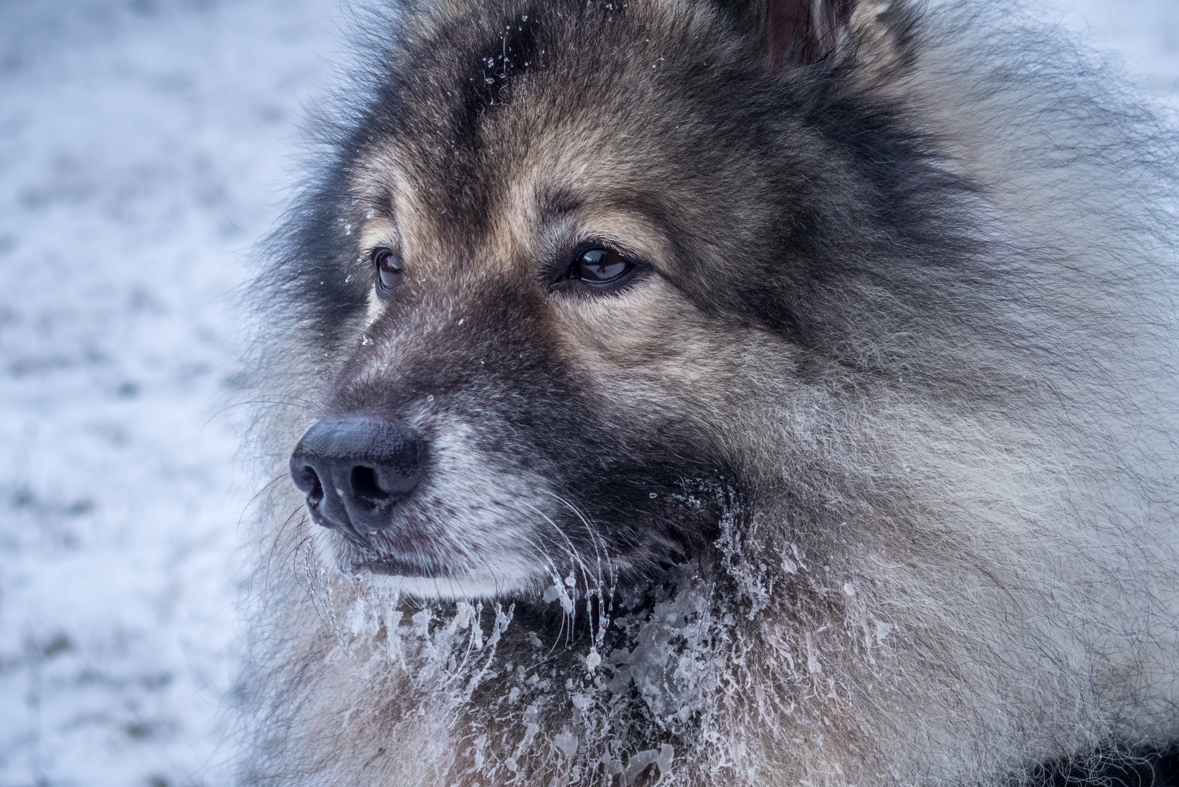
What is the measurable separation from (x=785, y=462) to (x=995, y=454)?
0.41 meters

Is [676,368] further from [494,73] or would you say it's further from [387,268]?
[387,268]

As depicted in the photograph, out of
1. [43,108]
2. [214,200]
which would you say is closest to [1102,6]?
[214,200]

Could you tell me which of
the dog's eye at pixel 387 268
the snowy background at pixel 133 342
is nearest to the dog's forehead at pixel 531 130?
the dog's eye at pixel 387 268

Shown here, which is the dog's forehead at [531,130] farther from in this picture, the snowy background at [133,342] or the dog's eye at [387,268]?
the snowy background at [133,342]

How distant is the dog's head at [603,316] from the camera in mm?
1801

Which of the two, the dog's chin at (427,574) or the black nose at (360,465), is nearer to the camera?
the black nose at (360,465)

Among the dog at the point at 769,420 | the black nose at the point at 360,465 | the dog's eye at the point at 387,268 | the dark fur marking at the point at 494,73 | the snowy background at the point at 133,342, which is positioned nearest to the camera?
the black nose at the point at 360,465

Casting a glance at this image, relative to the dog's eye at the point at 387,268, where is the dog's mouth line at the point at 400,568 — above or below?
below

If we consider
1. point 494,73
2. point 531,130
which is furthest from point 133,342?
point 531,130

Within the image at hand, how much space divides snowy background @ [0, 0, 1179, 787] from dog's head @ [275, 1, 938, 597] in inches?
59.1

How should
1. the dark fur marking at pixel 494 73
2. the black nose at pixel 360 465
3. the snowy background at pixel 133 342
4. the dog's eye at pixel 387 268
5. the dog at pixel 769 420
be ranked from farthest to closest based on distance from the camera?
1. the snowy background at pixel 133 342
2. the dog's eye at pixel 387 268
3. the dark fur marking at pixel 494 73
4. the dog at pixel 769 420
5. the black nose at pixel 360 465

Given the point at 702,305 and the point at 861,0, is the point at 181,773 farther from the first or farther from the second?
the point at 861,0

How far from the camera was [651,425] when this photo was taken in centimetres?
187

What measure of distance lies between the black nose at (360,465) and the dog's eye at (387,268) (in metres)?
0.63
